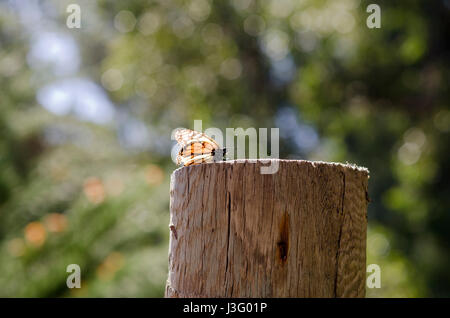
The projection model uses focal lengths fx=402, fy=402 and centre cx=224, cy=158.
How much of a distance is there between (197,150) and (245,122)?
5.84m

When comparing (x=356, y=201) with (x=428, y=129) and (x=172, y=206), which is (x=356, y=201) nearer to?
(x=172, y=206)

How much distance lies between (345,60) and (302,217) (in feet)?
23.7

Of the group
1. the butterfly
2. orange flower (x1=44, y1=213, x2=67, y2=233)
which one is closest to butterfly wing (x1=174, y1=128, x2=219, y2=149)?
the butterfly

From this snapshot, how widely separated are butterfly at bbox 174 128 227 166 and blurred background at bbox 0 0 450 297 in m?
3.09

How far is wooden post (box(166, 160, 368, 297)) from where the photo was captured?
116 centimetres

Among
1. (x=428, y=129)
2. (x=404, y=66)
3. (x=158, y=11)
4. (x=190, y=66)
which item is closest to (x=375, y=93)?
(x=404, y=66)

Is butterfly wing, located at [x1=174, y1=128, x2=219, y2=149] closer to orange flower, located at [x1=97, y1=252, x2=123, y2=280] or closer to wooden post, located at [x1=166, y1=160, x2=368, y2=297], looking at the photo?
wooden post, located at [x1=166, y1=160, x2=368, y2=297]

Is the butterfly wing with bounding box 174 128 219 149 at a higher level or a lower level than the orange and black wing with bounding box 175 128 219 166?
higher

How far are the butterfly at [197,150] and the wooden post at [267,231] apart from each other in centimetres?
20

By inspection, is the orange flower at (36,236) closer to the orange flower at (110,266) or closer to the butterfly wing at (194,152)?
the orange flower at (110,266)

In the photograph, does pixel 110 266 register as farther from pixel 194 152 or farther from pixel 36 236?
pixel 194 152

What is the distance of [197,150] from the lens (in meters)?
1.47

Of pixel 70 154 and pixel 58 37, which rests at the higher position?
pixel 58 37
